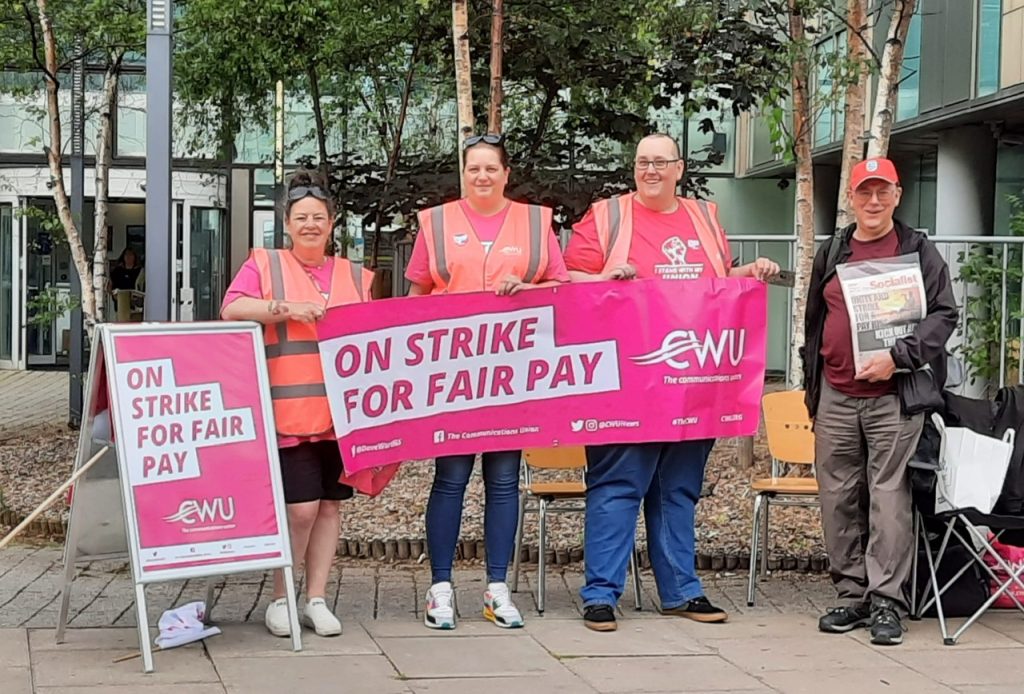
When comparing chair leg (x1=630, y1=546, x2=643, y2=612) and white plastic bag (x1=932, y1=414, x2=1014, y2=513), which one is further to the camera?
chair leg (x1=630, y1=546, x2=643, y2=612)

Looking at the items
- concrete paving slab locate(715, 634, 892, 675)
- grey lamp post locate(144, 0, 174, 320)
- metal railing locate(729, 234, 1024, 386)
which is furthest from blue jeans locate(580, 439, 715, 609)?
metal railing locate(729, 234, 1024, 386)

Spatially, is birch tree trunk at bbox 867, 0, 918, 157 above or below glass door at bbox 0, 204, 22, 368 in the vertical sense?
above

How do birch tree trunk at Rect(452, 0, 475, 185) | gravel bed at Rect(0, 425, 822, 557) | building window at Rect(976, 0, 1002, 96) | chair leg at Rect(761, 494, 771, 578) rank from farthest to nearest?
building window at Rect(976, 0, 1002, 96) < birch tree trunk at Rect(452, 0, 475, 185) < gravel bed at Rect(0, 425, 822, 557) < chair leg at Rect(761, 494, 771, 578)

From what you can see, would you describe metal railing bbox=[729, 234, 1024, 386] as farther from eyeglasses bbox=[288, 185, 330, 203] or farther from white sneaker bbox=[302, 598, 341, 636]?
white sneaker bbox=[302, 598, 341, 636]

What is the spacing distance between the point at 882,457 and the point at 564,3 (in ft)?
18.6

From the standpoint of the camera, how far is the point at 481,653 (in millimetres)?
5594

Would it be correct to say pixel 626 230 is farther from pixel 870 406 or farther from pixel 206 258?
pixel 206 258

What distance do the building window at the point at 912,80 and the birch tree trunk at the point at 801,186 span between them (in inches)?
295

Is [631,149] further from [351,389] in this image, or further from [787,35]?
[351,389]

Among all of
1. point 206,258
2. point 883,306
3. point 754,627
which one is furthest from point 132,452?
point 206,258

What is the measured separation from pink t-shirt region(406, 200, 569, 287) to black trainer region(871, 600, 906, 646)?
192cm

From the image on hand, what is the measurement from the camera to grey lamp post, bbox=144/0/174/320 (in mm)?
6074

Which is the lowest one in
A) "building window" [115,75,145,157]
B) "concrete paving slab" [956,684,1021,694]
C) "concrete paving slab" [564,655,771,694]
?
"concrete paving slab" [956,684,1021,694]

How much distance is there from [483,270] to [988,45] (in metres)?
11.2
